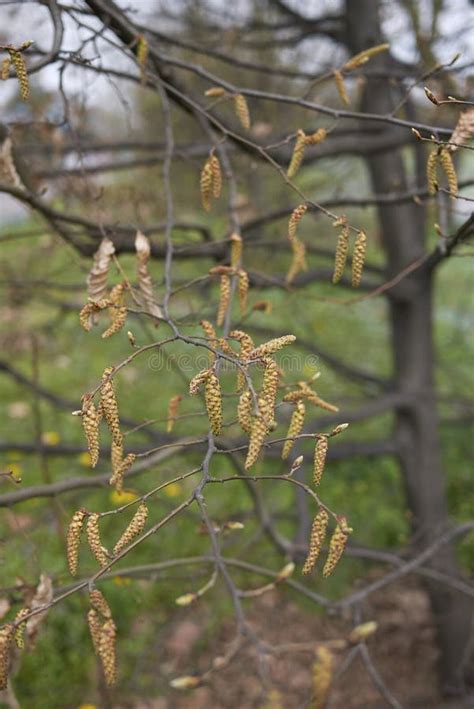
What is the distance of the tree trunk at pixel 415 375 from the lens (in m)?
3.44

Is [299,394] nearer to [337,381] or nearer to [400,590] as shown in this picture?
[400,590]

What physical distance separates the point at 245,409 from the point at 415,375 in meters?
2.80

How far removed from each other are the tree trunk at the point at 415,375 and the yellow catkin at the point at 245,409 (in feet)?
7.94

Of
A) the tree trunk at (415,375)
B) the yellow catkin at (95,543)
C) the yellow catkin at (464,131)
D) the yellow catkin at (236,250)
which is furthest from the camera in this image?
the tree trunk at (415,375)

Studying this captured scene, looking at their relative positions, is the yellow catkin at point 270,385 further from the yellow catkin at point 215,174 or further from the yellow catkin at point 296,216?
the yellow catkin at point 215,174

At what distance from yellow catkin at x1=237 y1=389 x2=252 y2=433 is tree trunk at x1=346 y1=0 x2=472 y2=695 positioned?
2419mm

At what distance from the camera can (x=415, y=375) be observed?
3.75m

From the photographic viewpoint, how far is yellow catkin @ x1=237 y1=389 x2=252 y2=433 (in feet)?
3.62

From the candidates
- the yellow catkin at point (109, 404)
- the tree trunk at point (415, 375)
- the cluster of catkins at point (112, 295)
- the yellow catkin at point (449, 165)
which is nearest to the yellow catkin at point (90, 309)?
the cluster of catkins at point (112, 295)

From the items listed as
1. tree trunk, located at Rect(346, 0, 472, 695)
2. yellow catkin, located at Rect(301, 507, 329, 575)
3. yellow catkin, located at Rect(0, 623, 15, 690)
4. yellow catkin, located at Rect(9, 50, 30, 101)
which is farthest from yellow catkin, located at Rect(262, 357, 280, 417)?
tree trunk, located at Rect(346, 0, 472, 695)

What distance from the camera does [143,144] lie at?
3.47 metres

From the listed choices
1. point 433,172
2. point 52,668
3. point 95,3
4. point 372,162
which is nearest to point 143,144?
point 372,162

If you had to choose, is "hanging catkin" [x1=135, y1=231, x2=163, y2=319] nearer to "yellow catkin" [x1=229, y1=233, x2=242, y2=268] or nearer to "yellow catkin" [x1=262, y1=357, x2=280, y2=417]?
"yellow catkin" [x1=229, y1=233, x2=242, y2=268]

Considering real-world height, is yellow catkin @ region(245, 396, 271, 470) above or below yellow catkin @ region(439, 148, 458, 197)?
below
